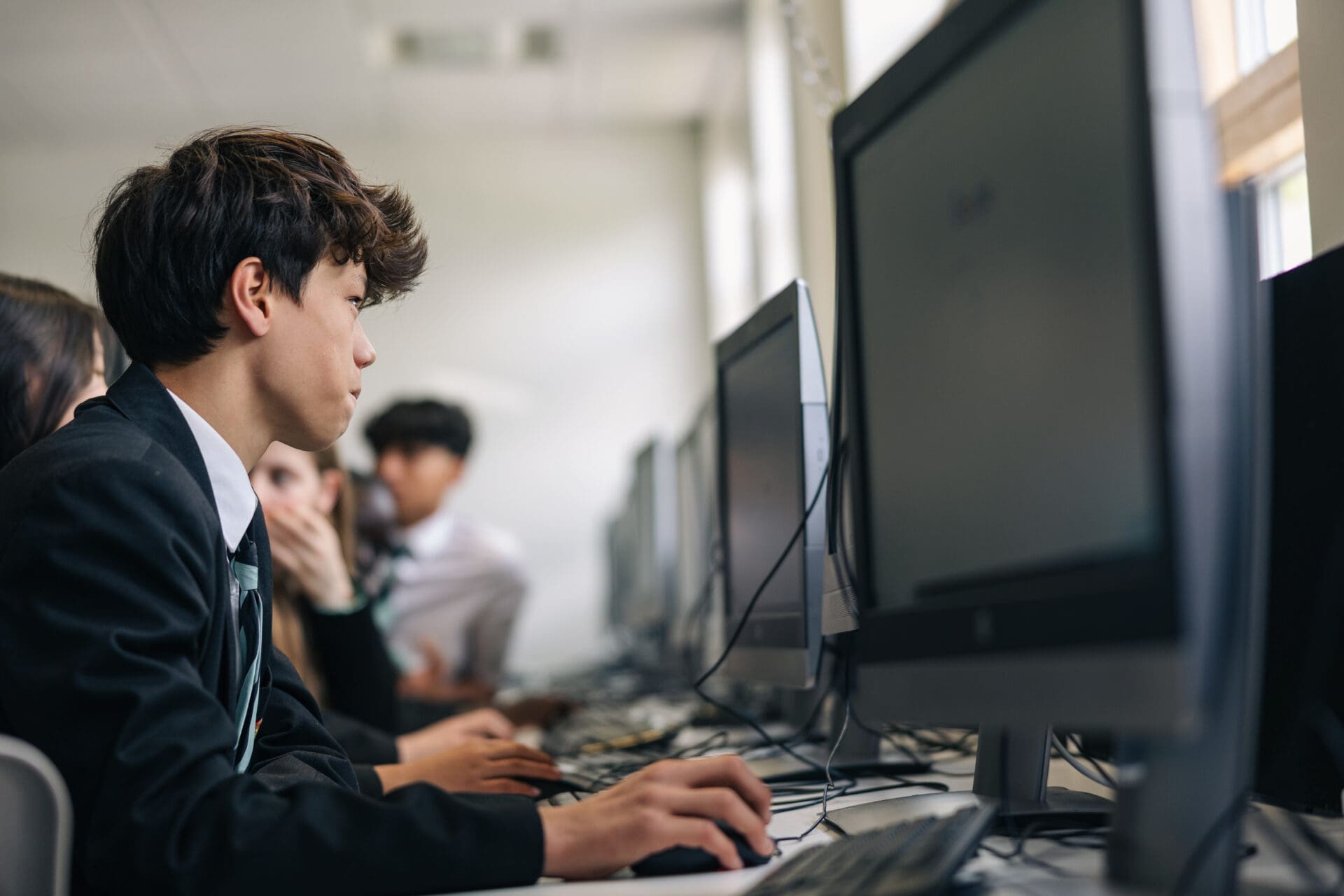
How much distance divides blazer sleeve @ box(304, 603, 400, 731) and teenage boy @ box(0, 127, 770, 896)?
101cm

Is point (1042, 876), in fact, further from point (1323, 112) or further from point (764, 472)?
point (1323, 112)

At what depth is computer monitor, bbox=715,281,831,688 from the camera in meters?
1.19

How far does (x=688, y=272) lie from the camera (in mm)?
5594

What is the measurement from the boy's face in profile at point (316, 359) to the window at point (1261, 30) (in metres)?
1.07

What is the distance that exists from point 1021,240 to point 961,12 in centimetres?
18

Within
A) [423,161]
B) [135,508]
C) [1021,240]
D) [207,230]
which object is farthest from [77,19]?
[1021,240]

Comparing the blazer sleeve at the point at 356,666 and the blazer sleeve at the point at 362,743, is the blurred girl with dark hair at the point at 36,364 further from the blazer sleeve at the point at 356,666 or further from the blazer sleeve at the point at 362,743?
the blazer sleeve at the point at 356,666

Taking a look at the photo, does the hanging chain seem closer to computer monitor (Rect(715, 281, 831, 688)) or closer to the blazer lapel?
computer monitor (Rect(715, 281, 831, 688))

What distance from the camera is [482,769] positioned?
4.09 ft

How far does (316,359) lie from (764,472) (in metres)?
0.54

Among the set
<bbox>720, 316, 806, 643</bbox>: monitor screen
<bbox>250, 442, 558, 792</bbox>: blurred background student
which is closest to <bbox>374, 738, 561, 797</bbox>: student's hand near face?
<bbox>720, 316, 806, 643</bbox>: monitor screen

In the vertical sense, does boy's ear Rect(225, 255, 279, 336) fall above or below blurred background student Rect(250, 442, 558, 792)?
above

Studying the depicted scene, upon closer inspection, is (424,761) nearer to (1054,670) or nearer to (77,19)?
(1054,670)

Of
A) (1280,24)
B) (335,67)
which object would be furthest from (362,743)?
(335,67)
